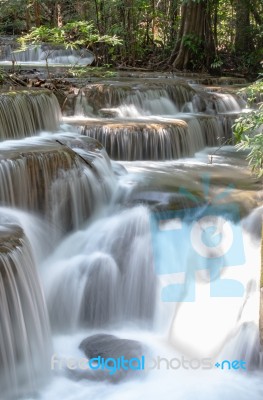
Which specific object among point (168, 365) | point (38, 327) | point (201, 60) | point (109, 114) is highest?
point (201, 60)

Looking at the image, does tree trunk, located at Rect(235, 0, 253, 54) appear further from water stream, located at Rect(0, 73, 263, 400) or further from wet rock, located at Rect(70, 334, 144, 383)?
wet rock, located at Rect(70, 334, 144, 383)

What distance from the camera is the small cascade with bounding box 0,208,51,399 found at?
4.30 meters

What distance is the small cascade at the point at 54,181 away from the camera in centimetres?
595

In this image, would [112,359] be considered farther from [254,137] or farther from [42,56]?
[42,56]

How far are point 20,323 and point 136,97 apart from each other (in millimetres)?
6627

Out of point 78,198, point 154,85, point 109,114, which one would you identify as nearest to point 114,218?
point 78,198

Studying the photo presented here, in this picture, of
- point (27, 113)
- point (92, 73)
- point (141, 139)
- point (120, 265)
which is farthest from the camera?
point (92, 73)

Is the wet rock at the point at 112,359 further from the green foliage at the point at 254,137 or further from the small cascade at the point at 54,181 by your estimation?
the green foliage at the point at 254,137

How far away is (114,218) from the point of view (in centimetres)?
650

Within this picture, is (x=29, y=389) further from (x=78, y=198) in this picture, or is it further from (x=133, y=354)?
(x=78, y=198)

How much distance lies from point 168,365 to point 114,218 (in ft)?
7.00

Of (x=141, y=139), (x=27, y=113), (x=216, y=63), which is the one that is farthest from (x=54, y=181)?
(x=216, y=63)

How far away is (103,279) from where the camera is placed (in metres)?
5.67

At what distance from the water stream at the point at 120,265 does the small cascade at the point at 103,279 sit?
0.01 meters
